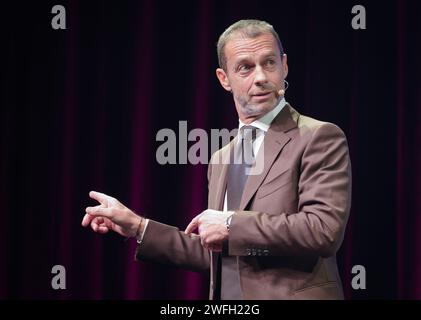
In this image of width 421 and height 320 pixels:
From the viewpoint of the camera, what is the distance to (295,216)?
5.11ft

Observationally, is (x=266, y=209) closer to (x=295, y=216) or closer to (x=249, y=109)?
(x=295, y=216)

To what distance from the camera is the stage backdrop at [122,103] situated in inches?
116

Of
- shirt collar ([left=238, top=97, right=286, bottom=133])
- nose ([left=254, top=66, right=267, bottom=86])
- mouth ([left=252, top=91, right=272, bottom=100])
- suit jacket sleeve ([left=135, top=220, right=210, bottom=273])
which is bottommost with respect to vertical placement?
suit jacket sleeve ([left=135, top=220, right=210, bottom=273])

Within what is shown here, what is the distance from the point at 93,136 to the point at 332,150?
1.76 m

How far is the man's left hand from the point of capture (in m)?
1.59

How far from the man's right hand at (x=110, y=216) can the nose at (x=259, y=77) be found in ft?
1.76

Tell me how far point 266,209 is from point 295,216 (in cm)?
10

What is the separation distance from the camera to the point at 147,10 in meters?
3.16

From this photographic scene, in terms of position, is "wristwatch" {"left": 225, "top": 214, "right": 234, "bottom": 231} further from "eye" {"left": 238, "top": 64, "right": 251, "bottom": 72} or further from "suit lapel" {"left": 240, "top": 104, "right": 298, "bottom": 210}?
"eye" {"left": 238, "top": 64, "right": 251, "bottom": 72}

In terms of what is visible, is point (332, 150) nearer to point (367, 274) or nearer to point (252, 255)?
point (252, 255)

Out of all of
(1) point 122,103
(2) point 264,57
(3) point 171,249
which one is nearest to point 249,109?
(2) point 264,57

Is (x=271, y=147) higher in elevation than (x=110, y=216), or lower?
higher

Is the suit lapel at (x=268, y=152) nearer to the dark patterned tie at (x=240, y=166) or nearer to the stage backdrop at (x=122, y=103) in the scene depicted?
the dark patterned tie at (x=240, y=166)

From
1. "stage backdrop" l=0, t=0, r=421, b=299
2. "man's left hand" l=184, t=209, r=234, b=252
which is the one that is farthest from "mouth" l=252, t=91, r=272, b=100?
"stage backdrop" l=0, t=0, r=421, b=299
